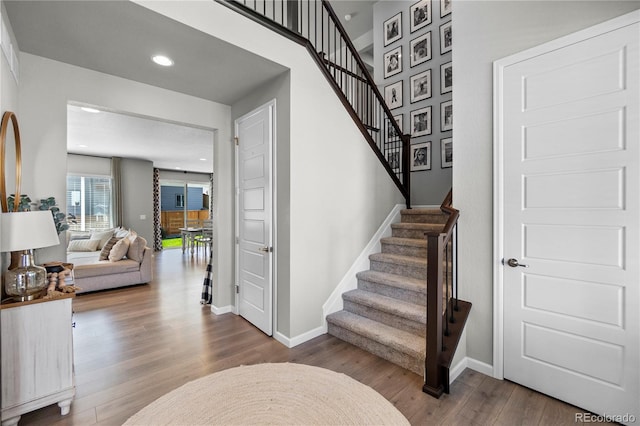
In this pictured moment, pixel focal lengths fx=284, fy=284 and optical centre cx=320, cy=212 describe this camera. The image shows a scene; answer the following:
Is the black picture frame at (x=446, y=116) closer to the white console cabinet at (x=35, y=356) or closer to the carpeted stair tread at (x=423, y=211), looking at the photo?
the carpeted stair tread at (x=423, y=211)

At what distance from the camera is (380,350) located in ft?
8.37

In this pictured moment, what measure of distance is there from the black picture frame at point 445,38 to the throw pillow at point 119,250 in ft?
20.4

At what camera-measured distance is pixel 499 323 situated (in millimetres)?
2211

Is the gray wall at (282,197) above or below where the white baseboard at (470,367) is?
above

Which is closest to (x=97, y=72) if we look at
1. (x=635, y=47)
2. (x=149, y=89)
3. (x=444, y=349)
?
(x=149, y=89)

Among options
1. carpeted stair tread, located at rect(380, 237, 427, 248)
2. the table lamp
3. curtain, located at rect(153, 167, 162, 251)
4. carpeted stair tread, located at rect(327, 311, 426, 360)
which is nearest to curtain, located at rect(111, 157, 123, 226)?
curtain, located at rect(153, 167, 162, 251)

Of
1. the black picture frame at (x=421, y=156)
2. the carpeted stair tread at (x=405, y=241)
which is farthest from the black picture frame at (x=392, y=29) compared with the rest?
the carpeted stair tread at (x=405, y=241)

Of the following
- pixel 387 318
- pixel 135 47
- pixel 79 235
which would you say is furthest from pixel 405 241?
pixel 79 235

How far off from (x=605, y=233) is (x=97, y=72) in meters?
4.31

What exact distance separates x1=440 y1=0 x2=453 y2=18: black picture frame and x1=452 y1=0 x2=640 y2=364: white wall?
2.34 meters

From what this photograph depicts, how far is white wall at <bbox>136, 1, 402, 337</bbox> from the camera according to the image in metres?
2.69

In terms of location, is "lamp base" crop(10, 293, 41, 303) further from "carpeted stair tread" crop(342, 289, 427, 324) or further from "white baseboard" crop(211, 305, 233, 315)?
"carpeted stair tread" crop(342, 289, 427, 324)

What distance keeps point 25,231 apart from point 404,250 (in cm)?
324

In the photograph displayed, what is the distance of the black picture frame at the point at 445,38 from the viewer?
14.2 feet
